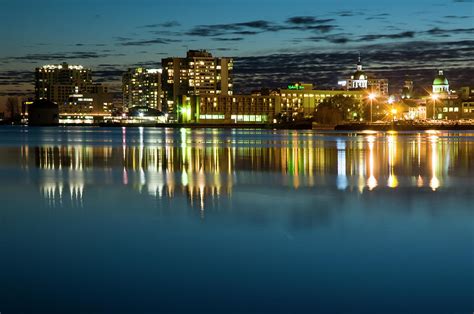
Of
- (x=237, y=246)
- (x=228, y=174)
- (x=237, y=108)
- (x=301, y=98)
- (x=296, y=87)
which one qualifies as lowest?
(x=237, y=246)

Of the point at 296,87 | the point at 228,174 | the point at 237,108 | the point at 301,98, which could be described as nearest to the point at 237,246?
the point at 228,174

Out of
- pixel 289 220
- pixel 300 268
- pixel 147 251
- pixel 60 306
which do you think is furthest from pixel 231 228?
pixel 60 306

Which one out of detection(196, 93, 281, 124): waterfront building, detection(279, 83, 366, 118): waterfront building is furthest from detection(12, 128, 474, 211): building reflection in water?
detection(279, 83, 366, 118): waterfront building

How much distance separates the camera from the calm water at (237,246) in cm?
841

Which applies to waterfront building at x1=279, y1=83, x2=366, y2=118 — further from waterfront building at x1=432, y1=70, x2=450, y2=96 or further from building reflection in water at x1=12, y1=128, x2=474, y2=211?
building reflection in water at x1=12, y1=128, x2=474, y2=211

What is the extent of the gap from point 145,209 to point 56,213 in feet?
5.88

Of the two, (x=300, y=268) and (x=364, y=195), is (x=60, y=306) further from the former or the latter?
(x=364, y=195)

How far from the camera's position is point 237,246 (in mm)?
11414

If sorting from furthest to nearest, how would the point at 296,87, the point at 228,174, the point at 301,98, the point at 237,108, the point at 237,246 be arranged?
the point at 296,87 → the point at 301,98 → the point at 237,108 → the point at 228,174 → the point at 237,246

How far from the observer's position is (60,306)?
26.4 feet

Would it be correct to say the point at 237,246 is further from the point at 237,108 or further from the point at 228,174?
the point at 237,108

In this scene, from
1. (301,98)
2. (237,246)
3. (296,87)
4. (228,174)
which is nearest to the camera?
(237,246)

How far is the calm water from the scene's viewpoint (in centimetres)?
841

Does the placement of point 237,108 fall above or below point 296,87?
below
